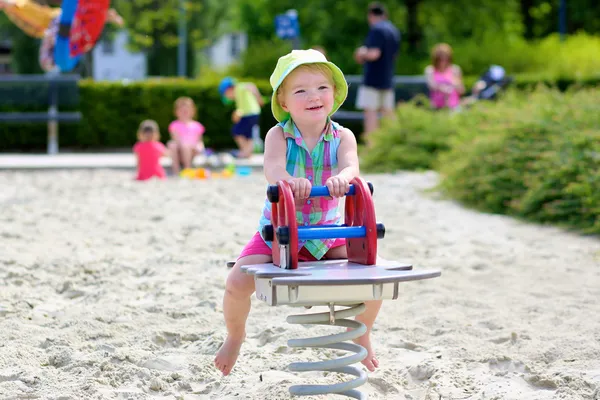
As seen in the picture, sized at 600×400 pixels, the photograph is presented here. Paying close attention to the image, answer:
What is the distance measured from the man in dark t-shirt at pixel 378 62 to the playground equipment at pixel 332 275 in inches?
380

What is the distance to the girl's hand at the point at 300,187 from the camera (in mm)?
3045

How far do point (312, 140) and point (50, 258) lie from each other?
9.42 feet

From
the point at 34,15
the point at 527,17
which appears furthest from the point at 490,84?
the point at 527,17

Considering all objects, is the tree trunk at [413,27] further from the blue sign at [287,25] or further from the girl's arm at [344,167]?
the girl's arm at [344,167]

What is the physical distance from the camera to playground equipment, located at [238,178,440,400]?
2803 millimetres

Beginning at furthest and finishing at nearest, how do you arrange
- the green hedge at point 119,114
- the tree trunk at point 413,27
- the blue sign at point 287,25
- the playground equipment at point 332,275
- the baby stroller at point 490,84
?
the tree trunk at point 413,27 < the green hedge at point 119,114 < the blue sign at point 287,25 < the baby stroller at point 490,84 < the playground equipment at point 332,275

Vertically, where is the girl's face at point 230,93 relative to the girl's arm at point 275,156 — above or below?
above

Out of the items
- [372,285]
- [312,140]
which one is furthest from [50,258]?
[372,285]

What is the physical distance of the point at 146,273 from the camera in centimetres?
540

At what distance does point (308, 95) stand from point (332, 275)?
30.5 inches

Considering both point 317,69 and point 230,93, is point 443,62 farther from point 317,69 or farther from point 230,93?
point 317,69

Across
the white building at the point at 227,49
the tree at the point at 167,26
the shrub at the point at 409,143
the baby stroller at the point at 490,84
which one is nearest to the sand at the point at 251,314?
the shrub at the point at 409,143

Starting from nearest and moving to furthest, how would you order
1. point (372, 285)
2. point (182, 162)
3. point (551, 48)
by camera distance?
point (372, 285)
point (182, 162)
point (551, 48)

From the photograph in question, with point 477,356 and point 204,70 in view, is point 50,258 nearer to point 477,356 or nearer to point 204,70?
point 477,356
